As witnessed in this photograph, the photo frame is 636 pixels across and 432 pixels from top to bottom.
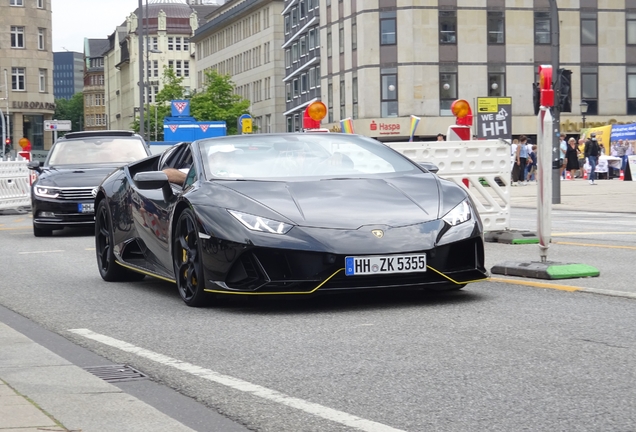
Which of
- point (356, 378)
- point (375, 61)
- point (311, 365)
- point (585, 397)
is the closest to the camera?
point (585, 397)

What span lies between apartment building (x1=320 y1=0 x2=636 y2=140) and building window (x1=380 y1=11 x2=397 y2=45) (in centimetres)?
6

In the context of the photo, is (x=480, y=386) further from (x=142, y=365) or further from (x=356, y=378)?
(x=142, y=365)

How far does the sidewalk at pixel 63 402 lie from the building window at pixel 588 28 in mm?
70831

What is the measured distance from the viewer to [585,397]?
4770mm

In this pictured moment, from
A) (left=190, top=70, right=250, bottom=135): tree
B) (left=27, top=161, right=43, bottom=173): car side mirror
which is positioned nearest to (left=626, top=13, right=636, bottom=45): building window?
(left=190, top=70, right=250, bottom=135): tree

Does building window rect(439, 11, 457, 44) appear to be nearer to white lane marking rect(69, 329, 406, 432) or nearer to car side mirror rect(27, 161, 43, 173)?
car side mirror rect(27, 161, 43, 173)

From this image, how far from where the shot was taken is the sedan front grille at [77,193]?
18.8 meters

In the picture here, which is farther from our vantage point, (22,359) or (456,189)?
(456,189)

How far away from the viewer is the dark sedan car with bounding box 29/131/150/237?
18.7m

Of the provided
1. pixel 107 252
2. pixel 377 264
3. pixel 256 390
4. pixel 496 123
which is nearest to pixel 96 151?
pixel 107 252

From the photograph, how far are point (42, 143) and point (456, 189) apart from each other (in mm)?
103704

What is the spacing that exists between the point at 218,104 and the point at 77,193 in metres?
90.7

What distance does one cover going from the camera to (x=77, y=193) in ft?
61.9

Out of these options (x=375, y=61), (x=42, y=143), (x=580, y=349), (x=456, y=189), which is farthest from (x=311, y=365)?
(x=42, y=143)
